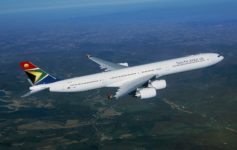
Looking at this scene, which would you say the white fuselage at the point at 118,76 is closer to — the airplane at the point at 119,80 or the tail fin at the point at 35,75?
the airplane at the point at 119,80

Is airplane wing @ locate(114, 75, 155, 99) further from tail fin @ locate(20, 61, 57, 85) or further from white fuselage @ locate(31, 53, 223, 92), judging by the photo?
tail fin @ locate(20, 61, 57, 85)

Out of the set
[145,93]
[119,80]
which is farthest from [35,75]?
[145,93]

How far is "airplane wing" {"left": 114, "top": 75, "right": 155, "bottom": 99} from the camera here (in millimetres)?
90125

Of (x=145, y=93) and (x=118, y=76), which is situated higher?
(x=118, y=76)

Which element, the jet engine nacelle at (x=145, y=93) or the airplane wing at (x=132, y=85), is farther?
the jet engine nacelle at (x=145, y=93)

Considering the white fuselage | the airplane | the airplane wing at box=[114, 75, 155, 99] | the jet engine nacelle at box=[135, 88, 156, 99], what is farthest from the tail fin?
the jet engine nacelle at box=[135, 88, 156, 99]

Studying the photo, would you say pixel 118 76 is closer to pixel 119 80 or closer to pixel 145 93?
pixel 119 80

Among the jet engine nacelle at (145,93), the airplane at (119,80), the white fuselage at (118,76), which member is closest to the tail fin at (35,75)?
the airplane at (119,80)

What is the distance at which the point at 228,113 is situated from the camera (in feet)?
651

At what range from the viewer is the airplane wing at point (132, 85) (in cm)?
9012

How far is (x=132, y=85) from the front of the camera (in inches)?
3760

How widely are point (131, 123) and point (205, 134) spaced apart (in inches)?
1700

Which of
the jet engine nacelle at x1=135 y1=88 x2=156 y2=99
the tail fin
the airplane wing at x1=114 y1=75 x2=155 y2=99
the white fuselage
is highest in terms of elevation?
the tail fin

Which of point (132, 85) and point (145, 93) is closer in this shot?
point (145, 93)
